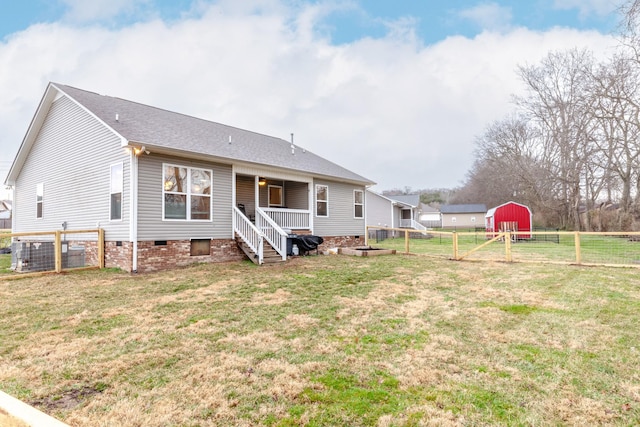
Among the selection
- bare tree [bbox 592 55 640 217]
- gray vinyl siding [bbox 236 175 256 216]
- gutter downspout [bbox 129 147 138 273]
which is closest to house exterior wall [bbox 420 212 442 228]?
bare tree [bbox 592 55 640 217]

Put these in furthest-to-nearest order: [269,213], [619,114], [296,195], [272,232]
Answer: [619,114] → [296,195] → [269,213] → [272,232]

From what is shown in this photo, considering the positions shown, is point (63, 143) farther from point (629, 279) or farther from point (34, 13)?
point (629, 279)

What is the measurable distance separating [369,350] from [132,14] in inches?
686

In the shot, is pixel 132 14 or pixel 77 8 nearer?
pixel 77 8

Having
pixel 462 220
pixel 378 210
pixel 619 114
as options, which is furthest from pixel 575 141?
pixel 462 220

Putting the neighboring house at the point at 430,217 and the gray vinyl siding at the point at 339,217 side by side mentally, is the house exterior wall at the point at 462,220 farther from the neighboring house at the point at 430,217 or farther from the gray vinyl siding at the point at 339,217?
the gray vinyl siding at the point at 339,217

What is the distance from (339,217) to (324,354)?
11.4 meters

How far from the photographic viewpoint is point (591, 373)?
118 inches

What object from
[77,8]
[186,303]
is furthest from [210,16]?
[186,303]

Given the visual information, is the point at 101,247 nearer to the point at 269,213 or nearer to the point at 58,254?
the point at 58,254

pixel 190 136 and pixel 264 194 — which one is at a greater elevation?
pixel 190 136

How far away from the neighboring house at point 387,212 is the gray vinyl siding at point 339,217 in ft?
38.7

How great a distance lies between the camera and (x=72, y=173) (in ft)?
35.7

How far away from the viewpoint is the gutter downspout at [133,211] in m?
8.55
